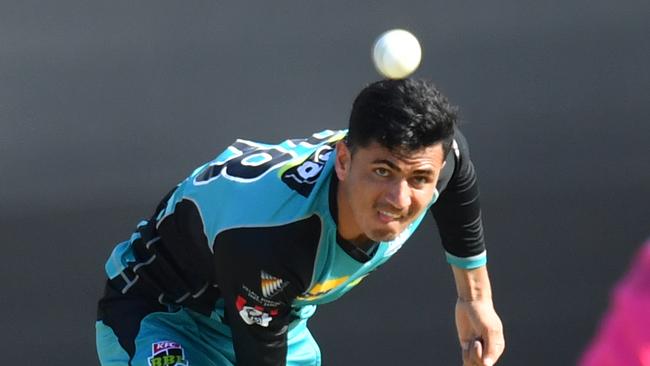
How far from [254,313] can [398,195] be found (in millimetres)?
513

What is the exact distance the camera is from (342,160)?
306 cm

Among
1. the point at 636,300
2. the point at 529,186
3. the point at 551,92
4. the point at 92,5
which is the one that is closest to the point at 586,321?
the point at 529,186

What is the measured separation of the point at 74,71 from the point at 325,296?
6.47 feet

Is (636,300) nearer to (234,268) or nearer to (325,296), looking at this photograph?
(234,268)

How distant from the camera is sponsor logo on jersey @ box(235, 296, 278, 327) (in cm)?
317

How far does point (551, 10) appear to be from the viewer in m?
4.86

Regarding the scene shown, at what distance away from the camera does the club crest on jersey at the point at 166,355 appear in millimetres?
3404

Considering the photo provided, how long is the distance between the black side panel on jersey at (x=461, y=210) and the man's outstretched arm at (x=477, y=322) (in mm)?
84

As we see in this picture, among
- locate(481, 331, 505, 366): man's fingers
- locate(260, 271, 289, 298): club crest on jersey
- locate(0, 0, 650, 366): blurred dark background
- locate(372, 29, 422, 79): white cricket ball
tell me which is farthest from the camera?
locate(0, 0, 650, 366): blurred dark background

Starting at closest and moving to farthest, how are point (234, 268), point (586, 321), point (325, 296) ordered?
point (234, 268), point (325, 296), point (586, 321)

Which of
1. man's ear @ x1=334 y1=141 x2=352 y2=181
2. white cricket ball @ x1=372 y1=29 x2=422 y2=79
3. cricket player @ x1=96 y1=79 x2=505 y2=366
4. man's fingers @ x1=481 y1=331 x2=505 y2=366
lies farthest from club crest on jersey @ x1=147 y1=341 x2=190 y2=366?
white cricket ball @ x1=372 y1=29 x2=422 y2=79

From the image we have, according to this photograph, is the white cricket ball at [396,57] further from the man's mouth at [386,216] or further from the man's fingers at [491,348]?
the man's fingers at [491,348]

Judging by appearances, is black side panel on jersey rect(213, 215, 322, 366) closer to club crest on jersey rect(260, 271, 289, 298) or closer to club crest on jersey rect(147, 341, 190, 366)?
club crest on jersey rect(260, 271, 289, 298)

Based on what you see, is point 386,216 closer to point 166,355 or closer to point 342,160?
point 342,160
